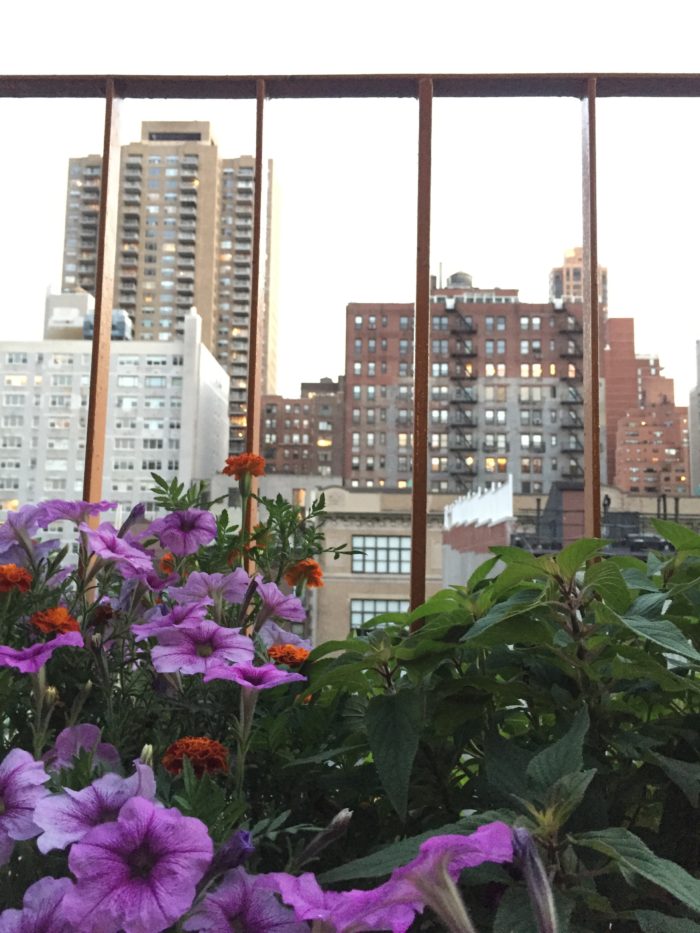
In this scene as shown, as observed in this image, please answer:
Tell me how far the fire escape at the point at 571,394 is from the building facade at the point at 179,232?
18.1 m

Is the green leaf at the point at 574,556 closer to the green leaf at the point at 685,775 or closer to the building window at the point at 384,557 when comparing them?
the green leaf at the point at 685,775

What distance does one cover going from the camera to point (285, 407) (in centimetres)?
5234

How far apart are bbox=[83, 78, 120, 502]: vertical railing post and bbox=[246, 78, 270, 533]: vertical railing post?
0.56 ft

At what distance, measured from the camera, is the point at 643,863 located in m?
0.30

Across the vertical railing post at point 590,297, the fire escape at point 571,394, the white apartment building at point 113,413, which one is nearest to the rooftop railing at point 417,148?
the vertical railing post at point 590,297

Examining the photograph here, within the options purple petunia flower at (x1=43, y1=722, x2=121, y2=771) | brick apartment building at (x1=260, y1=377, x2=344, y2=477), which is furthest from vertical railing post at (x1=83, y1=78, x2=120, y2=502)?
brick apartment building at (x1=260, y1=377, x2=344, y2=477)

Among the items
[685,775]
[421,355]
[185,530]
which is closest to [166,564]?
[185,530]

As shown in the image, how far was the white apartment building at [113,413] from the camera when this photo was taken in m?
44.2

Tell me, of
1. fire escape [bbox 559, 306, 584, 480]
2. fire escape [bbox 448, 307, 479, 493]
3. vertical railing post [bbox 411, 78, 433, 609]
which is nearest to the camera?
vertical railing post [bbox 411, 78, 433, 609]

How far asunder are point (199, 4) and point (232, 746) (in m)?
1.55

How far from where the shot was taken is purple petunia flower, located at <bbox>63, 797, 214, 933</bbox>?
269mm

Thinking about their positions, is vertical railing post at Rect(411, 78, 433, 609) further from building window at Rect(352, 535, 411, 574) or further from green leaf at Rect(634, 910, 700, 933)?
building window at Rect(352, 535, 411, 574)

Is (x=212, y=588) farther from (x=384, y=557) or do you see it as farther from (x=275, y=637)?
(x=384, y=557)

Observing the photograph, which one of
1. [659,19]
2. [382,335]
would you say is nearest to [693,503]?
[382,335]
